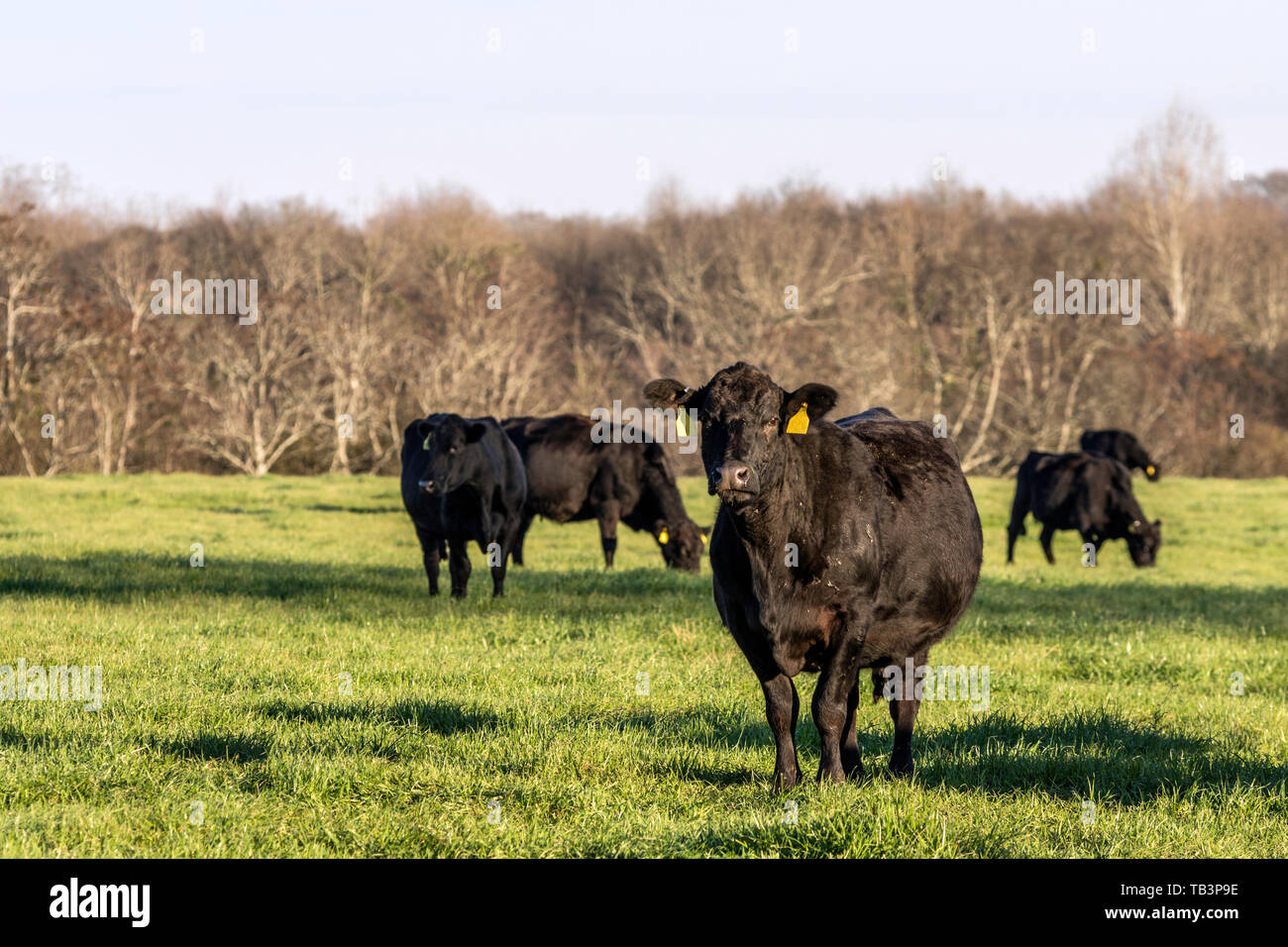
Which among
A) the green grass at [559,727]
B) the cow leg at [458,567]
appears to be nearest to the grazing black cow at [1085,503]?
the green grass at [559,727]

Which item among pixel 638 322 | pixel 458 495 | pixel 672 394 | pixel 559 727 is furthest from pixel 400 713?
pixel 638 322

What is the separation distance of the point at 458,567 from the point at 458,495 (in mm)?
909

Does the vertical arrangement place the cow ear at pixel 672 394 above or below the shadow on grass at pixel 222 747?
above

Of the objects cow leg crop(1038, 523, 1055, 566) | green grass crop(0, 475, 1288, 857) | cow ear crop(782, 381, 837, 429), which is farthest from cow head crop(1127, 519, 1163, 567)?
cow ear crop(782, 381, 837, 429)

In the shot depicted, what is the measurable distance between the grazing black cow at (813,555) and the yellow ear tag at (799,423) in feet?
0.04

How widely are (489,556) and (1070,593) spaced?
7702mm

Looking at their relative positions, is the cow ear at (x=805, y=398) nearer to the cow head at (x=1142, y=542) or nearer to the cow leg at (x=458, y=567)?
the cow leg at (x=458, y=567)

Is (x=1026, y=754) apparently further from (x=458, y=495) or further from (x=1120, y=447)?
(x=1120, y=447)

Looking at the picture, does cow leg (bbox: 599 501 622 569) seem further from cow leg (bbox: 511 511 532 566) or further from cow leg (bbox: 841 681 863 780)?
cow leg (bbox: 841 681 863 780)

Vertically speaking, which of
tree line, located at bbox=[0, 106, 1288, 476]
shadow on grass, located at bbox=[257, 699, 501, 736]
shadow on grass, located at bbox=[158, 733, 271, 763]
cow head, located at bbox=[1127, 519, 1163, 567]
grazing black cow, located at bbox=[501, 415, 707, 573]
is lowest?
cow head, located at bbox=[1127, 519, 1163, 567]

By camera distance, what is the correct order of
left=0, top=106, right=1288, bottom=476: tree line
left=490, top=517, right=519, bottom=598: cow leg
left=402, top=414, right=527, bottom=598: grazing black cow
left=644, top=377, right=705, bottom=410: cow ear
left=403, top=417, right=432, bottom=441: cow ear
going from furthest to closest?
left=0, top=106, right=1288, bottom=476: tree line < left=403, top=417, right=432, bottom=441: cow ear < left=490, top=517, right=519, bottom=598: cow leg < left=402, top=414, right=527, bottom=598: grazing black cow < left=644, top=377, right=705, bottom=410: cow ear

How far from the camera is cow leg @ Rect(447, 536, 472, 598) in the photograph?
47.6ft

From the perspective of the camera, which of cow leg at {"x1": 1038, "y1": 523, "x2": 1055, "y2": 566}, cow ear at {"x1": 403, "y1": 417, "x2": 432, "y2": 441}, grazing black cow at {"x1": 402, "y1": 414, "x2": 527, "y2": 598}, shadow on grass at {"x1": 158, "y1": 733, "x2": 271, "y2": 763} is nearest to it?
shadow on grass at {"x1": 158, "y1": 733, "x2": 271, "y2": 763}

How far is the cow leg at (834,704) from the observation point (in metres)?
6.59
